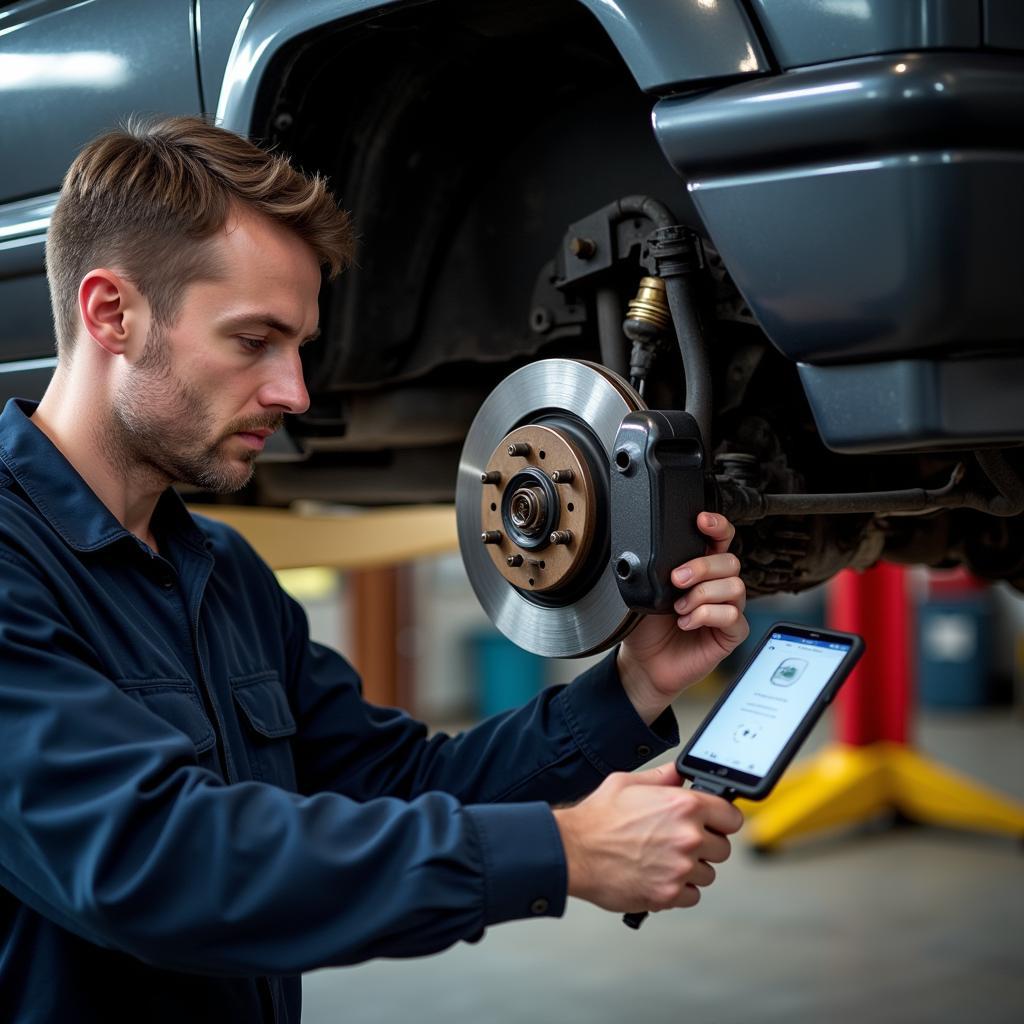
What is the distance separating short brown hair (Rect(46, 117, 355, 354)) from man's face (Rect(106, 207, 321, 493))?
0.02 m

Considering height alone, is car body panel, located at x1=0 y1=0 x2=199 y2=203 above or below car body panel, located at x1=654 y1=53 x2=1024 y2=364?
above

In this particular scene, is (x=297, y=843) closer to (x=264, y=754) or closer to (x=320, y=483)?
(x=264, y=754)

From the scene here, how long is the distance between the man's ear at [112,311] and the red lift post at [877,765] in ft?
9.63

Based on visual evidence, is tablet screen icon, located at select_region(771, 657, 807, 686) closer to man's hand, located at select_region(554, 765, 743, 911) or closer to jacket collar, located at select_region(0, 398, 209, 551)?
man's hand, located at select_region(554, 765, 743, 911)

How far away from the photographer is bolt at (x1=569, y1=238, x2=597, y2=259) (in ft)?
4.08

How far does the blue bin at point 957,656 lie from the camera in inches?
254

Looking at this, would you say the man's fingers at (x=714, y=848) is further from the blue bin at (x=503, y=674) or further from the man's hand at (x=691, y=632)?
the blue bin at (x=503, y=674)

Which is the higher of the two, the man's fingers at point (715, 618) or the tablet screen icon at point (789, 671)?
the man's fingers at point (715, 618)

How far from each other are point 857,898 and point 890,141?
2618mm

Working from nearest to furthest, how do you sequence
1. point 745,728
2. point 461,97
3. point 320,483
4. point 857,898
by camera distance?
point 745,728 → point 461,97 → point 320,483 → point 857,898

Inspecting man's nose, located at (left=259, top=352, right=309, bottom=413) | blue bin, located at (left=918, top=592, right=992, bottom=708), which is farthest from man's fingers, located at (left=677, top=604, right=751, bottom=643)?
blue bin, located at (left=918, top=592, right=992, bottom=708)

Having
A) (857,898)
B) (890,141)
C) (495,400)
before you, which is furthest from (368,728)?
(857,898)

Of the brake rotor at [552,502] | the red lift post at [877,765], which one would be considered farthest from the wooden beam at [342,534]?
the red lift post at [877,765]

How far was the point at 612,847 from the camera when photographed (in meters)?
0.82
